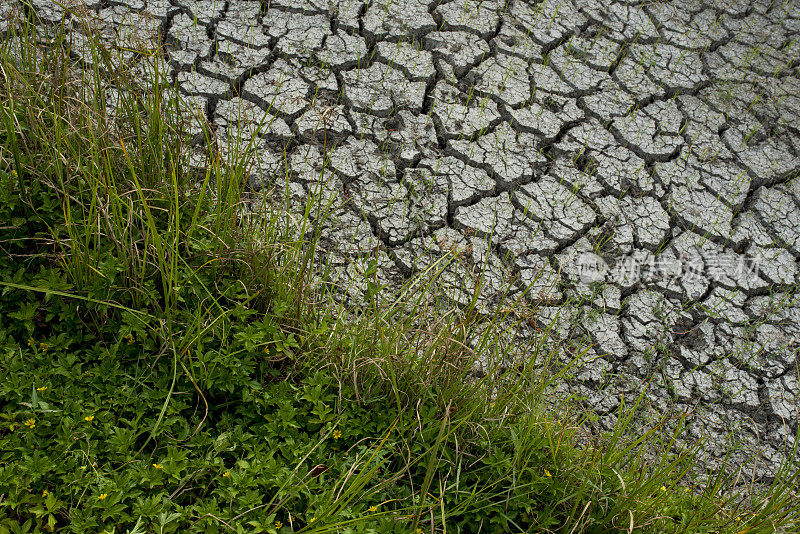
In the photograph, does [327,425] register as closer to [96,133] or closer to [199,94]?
[96,133]

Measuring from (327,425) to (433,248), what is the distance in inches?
47.2

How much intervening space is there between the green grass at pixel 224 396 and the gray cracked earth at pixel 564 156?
397mm

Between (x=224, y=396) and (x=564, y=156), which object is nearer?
(x=224, y=396)

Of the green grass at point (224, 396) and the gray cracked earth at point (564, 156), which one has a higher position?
the gray cracked earth at point (564, 156)

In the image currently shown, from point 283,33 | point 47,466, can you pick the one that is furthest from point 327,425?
point 283,33

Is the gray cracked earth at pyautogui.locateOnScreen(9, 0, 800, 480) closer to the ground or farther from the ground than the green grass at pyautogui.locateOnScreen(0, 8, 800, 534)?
farther from the ground

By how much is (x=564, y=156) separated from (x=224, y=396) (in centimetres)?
231

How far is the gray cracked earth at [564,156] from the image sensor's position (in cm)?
288

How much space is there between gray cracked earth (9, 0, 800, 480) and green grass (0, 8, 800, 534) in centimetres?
40

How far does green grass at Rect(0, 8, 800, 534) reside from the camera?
1.86 meters

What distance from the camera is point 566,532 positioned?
1.99 m

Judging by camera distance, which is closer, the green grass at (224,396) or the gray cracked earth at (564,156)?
the green grass at (224,396)

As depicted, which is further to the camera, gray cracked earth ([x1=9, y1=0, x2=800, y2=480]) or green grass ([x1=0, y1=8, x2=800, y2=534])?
gray cracked earth ([x1=9, y1=0, x2=800, y2=480])

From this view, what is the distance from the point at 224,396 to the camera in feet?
7.07
